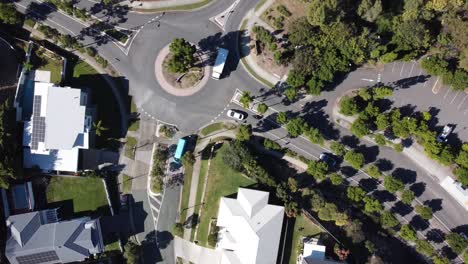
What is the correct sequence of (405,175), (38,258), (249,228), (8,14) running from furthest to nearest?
1. (405,175)
2. (8,14)
3. (249,228)
4. (38,258)

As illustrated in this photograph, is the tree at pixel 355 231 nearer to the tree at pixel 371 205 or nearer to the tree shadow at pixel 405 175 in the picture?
the tree at pixel 371 205

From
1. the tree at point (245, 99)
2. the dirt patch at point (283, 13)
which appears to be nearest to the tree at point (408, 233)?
the tree at point (245, 99)

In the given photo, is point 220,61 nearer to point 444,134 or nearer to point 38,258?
point 444,134

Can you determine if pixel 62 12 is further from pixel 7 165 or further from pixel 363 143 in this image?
pixel 363 143

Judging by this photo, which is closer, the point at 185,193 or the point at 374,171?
the point at 374,171

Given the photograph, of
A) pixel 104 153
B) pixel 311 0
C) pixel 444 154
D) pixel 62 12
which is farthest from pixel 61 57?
pixel 444 154

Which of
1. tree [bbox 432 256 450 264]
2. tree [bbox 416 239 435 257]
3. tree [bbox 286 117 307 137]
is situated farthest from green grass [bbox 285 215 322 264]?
tree [bbox 432 256 450 264]

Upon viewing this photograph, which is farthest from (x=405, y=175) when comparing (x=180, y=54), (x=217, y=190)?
(x=180, y=54)
